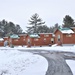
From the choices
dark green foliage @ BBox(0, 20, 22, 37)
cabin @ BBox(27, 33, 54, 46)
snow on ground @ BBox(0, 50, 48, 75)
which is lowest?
snow on ground @ BBox(0, 50, 48, 75)

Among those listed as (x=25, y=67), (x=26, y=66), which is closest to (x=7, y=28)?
(x=26, y=66)

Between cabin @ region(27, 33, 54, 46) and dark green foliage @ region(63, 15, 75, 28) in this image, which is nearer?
cabin @ region(27, 33, 54, 46)

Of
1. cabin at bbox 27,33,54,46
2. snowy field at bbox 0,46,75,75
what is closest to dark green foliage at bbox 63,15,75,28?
cabin at bbox 27,33,54,46

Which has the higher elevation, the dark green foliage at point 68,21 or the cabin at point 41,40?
the dark green foliage at point 68,21

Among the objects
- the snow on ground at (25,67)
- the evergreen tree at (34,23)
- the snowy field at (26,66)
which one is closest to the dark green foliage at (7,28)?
the evergreen tree at (34,23)

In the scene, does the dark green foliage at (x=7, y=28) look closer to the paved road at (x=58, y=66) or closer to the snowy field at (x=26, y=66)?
the snowy field at (x=26, y=66)

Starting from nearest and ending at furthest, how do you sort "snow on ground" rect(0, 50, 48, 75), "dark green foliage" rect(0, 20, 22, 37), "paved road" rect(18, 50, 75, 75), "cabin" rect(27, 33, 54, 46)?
"paved road" rect(18, 50, 75, 75) < "snow on ground" rect(0, 50, 48, 75) < "cabin" rect(27, 33, 54, 46) < "dark green foliage" rect(0, 20, 22, 37)

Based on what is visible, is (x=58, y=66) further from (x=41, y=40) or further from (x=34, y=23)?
(x=34, y=23)

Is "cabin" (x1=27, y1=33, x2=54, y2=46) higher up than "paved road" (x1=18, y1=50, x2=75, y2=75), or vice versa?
"cabin" (x1=27, y1=33, x2=54, y2=46)

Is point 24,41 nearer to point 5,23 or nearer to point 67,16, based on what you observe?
point 67,16

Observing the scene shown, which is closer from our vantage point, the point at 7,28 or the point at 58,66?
the point at 58,66

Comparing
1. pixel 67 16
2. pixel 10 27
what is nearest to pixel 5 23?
pixel 10 27

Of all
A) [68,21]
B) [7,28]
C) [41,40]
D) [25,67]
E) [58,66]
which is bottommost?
[25,67]

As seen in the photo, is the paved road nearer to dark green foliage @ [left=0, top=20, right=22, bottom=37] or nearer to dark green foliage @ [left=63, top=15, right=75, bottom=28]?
dark green foliage @ [left=63, top=15, right=75, bottom=28]
